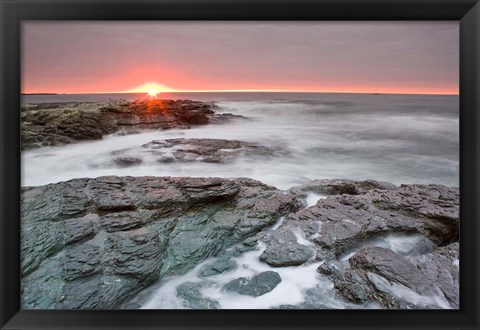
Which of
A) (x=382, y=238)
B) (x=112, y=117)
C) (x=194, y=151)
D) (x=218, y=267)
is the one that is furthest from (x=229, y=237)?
(x=112, y=117)

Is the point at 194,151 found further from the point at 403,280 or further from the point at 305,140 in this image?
the point at 403,280

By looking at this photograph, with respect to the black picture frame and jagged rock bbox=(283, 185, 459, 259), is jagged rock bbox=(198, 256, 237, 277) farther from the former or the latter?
jagged rock bbox=(283, 185, 459, 259)

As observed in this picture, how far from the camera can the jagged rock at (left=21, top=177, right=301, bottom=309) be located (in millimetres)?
1460

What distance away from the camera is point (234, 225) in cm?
170

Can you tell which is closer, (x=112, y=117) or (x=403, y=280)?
(x=403, y=280)

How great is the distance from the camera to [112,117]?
1772 millimetres

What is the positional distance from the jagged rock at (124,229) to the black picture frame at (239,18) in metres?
0.08

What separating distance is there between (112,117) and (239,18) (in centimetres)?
106

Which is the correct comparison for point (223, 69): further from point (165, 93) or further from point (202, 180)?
point (202, 180)

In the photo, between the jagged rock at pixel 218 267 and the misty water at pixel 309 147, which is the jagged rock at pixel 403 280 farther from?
the jagged rock at pixel 218 267

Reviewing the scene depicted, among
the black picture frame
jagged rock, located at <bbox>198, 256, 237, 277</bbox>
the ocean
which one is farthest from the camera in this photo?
the ocean

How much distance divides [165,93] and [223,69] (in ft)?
1.34

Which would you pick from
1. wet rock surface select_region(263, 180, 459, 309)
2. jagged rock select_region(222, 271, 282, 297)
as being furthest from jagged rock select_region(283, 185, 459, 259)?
jagged rock select_region(222, 271, 282, 297)

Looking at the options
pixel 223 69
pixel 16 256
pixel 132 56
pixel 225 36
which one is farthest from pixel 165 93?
pixel 16 256
